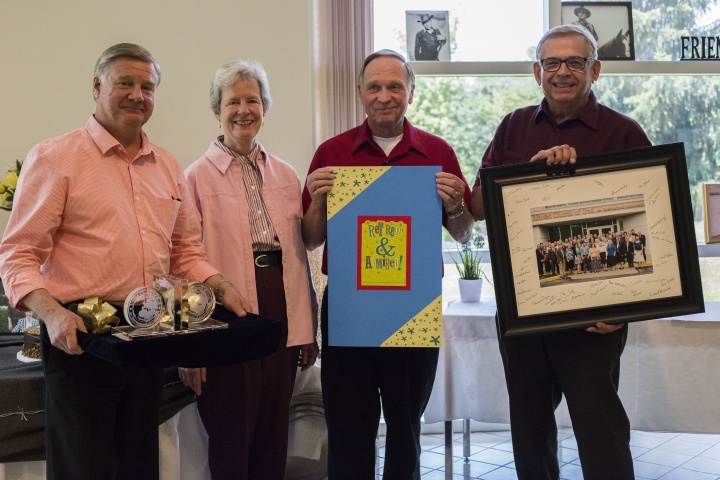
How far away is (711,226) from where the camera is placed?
3.72 m

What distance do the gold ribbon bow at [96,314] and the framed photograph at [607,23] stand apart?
9.92ft

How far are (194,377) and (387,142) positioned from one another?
982 mm

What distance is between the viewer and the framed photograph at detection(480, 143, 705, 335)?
2160 millimetres

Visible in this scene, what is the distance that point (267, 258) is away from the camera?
244 centimetres

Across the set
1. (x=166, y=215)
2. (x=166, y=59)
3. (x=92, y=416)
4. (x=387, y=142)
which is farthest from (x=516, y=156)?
(x=166, y=59)

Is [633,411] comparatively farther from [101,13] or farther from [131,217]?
[101,13]

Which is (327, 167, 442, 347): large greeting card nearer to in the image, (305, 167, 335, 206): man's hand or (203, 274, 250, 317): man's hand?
(305, 167, 335, 206): man's hand

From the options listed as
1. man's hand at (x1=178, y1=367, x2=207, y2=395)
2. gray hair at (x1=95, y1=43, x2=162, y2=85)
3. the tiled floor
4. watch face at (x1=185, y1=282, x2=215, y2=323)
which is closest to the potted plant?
the tiled floor

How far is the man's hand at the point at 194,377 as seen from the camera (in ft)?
8.04

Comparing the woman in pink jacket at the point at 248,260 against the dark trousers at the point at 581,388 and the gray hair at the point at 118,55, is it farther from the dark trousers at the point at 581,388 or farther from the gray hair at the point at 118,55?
the dark trousers at the point at 581,388

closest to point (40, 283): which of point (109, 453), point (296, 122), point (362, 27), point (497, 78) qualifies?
point (109, 453)

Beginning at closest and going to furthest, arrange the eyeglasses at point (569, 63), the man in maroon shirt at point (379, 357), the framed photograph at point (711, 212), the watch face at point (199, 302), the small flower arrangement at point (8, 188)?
the watch face at point (199, 302)
the eyeglasses at point (569, 63)
the man in maroon shirt at point (379, 357)
the small flower arrangement at point (8, 188)
the framed photograph at point (711, 212)

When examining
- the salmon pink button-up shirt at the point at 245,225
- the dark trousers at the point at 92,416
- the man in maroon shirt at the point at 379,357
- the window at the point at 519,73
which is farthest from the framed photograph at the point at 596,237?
the window at the point at 519,73

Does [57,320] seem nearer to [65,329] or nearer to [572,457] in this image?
[65,329]
